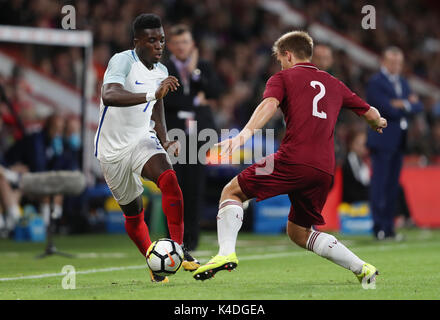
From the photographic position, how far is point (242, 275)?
7035mm

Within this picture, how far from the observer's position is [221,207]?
6.08 metres

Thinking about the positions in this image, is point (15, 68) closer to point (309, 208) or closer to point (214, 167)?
point (214, 167)

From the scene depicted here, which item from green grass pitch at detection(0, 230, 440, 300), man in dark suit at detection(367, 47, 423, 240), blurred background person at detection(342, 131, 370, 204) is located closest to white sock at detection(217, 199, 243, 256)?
green grass pitch at detection(0, 230, 440, 300)

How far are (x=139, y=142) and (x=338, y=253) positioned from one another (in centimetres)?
179

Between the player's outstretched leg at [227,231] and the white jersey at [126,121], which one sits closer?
the player's outstretched leg at [227,231]

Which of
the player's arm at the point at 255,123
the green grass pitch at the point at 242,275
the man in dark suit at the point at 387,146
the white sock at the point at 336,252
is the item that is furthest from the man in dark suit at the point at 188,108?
the player's arm at the point at 255,123

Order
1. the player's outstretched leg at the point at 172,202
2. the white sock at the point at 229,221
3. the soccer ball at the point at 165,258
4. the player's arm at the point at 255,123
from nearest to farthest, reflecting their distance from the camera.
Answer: the player's arm at the point at 255,123 → the white sock at the point at 229,221 → the soccer ball at the point at 165,258 → the player's outstretched leg at the point at 172,202

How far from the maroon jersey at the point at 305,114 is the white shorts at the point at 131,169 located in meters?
1.09

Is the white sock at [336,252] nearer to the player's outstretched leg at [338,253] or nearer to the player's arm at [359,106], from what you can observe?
the player's outstretched leg at [338,253]

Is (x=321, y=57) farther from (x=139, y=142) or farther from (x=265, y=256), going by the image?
(x=139, y=142)

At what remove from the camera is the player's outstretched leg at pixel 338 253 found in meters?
5.97

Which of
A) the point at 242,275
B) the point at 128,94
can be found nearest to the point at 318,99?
the point at 128,94
